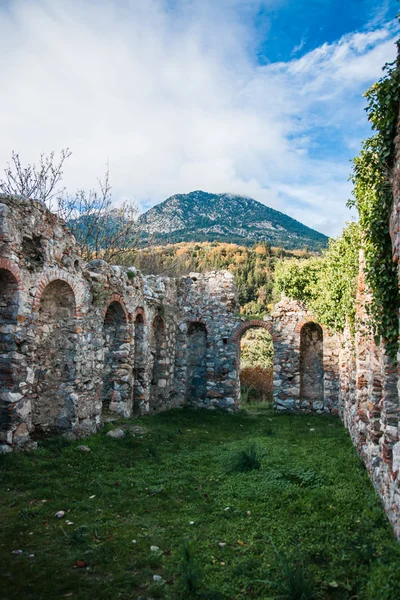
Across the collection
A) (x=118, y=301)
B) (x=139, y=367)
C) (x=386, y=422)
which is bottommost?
(x=386, y=422)

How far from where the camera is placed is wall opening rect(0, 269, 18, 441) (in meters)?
6.43

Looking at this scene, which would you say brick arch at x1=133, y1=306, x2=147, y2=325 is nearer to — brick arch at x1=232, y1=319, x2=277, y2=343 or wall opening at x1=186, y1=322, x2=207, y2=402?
wall opening at x1=186, y1=322, x2=207, y2=402

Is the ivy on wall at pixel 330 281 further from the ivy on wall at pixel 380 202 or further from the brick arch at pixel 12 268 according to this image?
the brick arch at pixel 12 268

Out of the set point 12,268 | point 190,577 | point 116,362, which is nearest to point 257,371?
point 116,362

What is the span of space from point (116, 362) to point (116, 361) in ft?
0.08

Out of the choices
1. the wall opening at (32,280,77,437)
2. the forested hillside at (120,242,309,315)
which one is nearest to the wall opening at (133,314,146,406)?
the wall opening at (32,280,77,437)

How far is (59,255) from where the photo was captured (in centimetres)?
793

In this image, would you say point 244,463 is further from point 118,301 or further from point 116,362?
point 118,301

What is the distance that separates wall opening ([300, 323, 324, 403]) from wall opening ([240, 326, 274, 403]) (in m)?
3.17

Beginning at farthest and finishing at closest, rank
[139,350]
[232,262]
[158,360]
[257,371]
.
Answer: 1. [232,262]
2. [257,371]
3. [158,360]
4. [139,350]

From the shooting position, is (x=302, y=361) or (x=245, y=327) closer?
(x=245, y=327)

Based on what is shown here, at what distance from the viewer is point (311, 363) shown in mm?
15391

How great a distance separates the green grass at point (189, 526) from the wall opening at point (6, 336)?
30.0 inches

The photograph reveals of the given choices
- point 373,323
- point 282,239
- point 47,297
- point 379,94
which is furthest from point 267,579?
point 282,239
